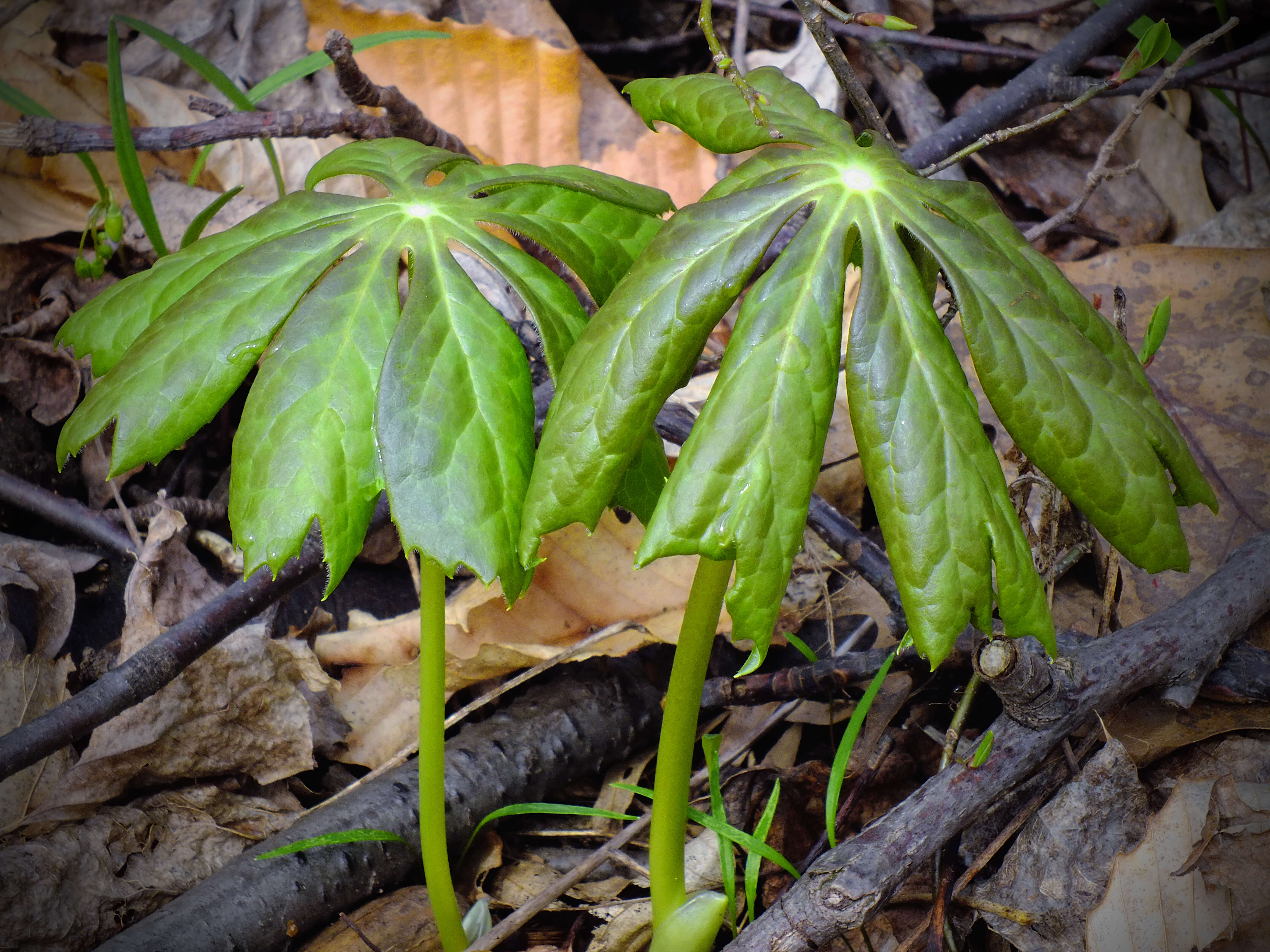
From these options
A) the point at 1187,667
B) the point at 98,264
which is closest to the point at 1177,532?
the point at 1187,667

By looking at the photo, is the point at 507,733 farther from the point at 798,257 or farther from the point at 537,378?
the point at 798,257

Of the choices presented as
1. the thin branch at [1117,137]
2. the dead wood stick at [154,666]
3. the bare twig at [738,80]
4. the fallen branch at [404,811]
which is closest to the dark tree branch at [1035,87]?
the thin branch at [1117,137]

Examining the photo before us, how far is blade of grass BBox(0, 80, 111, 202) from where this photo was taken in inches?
76.0

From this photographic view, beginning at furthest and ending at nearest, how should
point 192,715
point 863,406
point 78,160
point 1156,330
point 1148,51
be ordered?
1. point 78,160
2. point 192,715
3. point 1156,330
4. point 1148,51
5. point 863,406

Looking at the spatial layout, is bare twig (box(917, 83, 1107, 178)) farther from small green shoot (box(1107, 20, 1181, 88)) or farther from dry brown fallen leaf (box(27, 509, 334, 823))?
dry brown fallen leaf (box(27, 509, 334, 823))

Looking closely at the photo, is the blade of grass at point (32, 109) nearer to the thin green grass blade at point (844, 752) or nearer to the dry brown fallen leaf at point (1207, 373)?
the thin green grass blade at point (844, 752)

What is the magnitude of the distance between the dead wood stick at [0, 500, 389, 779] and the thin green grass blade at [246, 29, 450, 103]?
1.12m

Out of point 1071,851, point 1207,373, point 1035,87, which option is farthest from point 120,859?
point 1035,87

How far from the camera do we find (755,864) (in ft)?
4.51

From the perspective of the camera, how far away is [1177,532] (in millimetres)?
1008

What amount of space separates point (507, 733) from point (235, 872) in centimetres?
48

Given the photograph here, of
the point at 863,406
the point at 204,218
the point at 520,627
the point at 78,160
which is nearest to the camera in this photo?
the point at 863,406

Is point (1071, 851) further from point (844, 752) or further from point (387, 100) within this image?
point (387, 100)

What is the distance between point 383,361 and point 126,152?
3.83 feet
